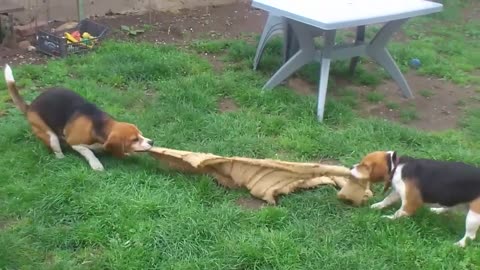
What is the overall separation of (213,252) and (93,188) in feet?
3.56

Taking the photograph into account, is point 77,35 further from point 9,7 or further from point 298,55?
point 298,55

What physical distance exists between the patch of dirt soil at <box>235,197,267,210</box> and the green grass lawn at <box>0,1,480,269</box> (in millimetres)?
65

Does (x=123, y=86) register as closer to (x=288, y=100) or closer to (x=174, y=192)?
(x=288, y=100)

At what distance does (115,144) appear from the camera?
471cm

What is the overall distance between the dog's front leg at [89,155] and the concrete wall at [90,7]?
12.4 feet

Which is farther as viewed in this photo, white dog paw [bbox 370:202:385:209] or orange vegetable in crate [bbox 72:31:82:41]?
orange vegetable in crate [bbox 72:31:82:41]

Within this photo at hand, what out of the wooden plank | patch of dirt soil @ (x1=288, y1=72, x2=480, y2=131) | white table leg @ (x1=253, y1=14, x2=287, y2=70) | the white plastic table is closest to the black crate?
the wooden plank

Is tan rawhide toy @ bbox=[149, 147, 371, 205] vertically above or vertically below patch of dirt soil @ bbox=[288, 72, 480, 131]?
above

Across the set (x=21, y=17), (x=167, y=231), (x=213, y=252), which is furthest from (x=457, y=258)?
Result: (x=21, y=17)

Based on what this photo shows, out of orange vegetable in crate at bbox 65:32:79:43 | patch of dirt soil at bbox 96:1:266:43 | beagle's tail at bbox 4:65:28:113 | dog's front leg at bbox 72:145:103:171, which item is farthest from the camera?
patch of dirt soil at bbox 96:1:266:43

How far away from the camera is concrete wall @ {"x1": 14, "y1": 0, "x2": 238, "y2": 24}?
8133 mm

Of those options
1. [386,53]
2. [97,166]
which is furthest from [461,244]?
[386,53]

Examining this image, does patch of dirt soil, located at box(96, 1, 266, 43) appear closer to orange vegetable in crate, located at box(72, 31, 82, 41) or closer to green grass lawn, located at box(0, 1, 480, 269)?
orange vegetable in crate, located at box(72, 31, 82, 41)

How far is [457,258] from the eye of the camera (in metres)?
3.97
